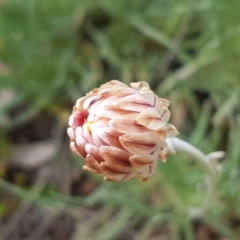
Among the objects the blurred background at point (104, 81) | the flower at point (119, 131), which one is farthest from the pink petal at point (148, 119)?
the blurred background at point (104, 81)

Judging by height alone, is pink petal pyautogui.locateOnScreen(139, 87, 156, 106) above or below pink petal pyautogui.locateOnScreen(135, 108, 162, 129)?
above


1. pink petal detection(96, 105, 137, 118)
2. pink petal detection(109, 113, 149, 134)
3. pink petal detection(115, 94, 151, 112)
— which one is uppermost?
pink petal detection(115, 94, 151, 112)

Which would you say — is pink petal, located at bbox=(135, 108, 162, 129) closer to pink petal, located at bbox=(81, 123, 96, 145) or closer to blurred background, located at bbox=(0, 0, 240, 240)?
pink petal, located at bbox=(81, 123, 96, 145)

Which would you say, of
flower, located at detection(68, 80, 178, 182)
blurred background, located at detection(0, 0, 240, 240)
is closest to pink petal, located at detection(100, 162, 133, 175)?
flower, located at detection(68, 80, 178, 182)

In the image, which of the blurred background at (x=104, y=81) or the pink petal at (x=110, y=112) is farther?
the blurred background at (x=104, y=81)

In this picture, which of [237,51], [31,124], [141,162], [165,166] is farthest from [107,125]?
[31,124]

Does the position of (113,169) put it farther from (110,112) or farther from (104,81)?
(104,81)

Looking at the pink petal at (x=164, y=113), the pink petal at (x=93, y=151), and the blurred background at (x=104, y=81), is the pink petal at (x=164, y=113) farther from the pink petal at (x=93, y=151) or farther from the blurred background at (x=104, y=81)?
the blurred background at (x=104, y=81)
